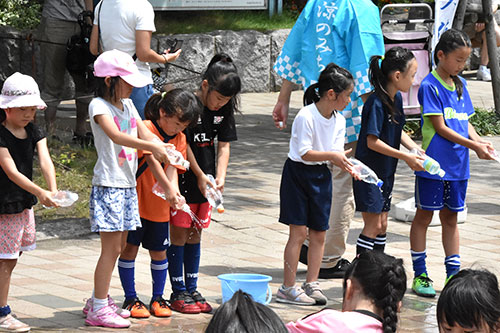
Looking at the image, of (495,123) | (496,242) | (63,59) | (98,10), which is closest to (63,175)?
(98,10)

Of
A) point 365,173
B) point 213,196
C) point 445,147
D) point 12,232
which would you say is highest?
point 445,147

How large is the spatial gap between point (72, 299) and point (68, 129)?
501cm

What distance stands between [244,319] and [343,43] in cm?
456

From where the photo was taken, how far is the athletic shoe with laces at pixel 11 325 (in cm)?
504

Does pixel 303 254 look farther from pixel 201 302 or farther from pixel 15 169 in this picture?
pixel 15 169

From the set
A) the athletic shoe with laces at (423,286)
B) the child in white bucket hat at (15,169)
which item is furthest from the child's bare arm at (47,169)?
the athletic shoe with laces at (423,286)

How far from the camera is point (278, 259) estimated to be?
6.80 meters

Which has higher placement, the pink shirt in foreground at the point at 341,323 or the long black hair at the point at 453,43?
the long black hair at the point at 453,43

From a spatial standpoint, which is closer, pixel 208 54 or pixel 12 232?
pixel 12 232

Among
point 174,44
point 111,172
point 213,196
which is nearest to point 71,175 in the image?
point 174,44

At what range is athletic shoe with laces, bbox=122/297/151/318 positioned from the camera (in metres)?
5.41

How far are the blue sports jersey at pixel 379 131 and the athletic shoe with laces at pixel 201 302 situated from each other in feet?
4.56

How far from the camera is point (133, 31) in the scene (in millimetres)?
7219

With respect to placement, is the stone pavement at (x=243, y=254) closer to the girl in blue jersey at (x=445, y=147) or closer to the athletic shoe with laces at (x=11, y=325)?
the athletic shoe with laces at (x=11, y=325)
